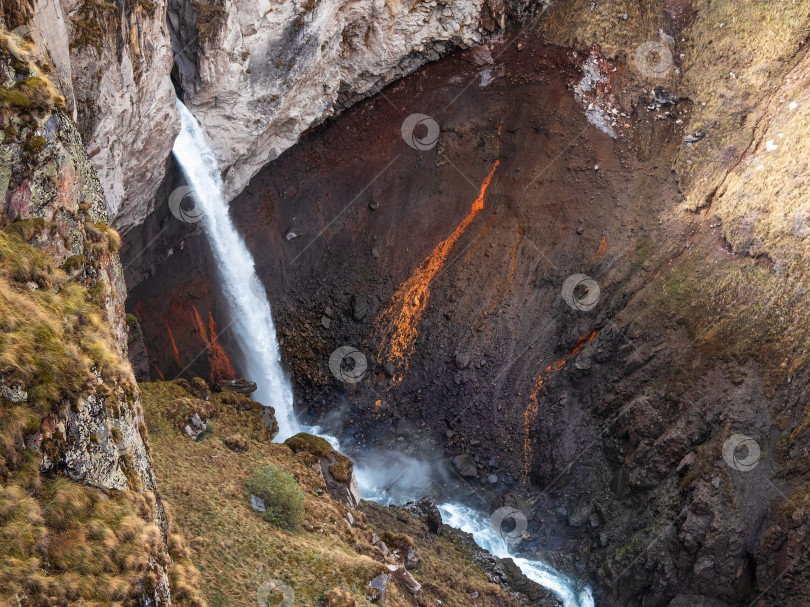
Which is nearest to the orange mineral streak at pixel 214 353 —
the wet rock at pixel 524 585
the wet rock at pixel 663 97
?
the wet rock at pixel 524 585

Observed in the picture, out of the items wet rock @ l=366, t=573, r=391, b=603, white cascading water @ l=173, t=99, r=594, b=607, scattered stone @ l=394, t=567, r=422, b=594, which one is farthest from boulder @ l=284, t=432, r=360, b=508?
white cascading water @ l=173, t=99, r=594, b=607

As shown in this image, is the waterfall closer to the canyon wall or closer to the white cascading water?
the white cascading water

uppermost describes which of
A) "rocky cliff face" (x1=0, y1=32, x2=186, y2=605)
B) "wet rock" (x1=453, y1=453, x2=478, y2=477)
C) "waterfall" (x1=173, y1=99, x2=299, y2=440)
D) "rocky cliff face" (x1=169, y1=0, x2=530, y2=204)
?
"rocky cliff face" (x1=169, y1=0, x2=530, y2=204)

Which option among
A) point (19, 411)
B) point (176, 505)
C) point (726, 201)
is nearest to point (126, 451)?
point (19, 411)

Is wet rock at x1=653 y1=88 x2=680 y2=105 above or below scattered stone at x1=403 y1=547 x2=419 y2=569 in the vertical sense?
above

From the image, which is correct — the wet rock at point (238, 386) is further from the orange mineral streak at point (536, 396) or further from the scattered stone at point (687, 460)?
the scattered stone at point (687, 460)

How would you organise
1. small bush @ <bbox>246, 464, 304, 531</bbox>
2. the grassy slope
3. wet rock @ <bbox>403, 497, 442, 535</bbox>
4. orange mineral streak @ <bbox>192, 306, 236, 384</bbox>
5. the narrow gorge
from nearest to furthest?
1. the narrow gorge
2. the grassy slope
3. small bush @ <bbox>246, 464, 304, 531</bbox>
4. wet rock @ <bbox>403, 497, 442, 535</bbox>
5. orange mineral streak @ <bbox>192, 306, 236, 384</bbox>
